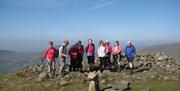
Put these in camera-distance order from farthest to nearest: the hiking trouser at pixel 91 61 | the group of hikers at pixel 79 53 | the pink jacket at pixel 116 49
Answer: the pink jacket at pixel 116 49, the hiking trouser at pixel 91 61, the group of hikers at pixel 79 53

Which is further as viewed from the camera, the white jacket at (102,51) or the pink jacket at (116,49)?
the pink jacket at (116,49)

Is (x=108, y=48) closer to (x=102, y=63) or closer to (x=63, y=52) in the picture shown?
(x=102, y=63)

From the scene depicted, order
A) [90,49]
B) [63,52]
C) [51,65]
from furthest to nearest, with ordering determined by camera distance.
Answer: [90,49] → [51,65] → [63,52]

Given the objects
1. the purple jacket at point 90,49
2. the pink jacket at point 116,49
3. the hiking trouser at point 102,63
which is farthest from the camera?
the pink jacket at point 116,49

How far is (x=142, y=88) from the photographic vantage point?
19828 mm

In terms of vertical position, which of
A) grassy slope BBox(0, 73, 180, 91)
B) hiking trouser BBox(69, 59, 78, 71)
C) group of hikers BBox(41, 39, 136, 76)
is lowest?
grassy slope BBox(0, 73, 180, 91)

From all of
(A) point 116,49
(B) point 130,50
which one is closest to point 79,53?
(A) point 116,49

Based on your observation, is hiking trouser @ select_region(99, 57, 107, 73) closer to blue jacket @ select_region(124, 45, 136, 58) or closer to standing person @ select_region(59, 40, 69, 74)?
blue jacket @ select_region(124, 45, 136, 58)

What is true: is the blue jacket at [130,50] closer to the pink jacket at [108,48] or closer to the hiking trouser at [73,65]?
the pink jacket at [108,48]

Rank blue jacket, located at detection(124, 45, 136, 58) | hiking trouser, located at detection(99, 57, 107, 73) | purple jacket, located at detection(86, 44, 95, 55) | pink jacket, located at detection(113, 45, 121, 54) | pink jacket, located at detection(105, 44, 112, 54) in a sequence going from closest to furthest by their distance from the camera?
1. purple jacket, located at detection(86, 44, 95, 55)
2. blue jacket, located at detection(124, 45, 136, 58)
3. hiking trouser, located at detection(99, 57, 107, 73)
4. pink jacket, located at detection(105, 44, 112, 54)
5. pink jacket, located at detection(113, 45, 121, 54)

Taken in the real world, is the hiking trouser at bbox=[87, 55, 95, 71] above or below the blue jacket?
below

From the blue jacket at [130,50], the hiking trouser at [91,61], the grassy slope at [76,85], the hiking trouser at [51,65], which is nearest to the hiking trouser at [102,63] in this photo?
the hiking trouser at [91,61]

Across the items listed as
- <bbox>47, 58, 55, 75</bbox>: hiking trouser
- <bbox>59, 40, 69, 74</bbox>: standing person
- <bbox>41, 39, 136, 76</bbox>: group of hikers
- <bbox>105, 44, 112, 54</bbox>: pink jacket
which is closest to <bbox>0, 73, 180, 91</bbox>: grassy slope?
<bbox>47, 58, 55, 75</bbox>: hiking trouser

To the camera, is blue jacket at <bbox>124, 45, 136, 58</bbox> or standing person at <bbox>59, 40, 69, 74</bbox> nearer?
standing person at <bbox>59, 40, 69, 74</bbox>
